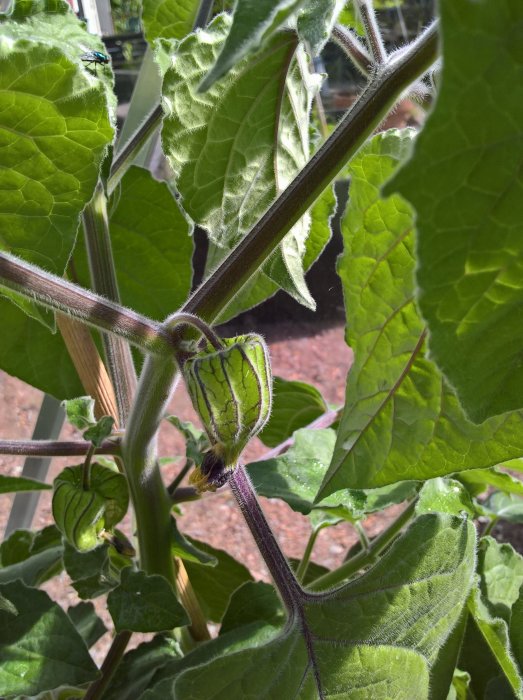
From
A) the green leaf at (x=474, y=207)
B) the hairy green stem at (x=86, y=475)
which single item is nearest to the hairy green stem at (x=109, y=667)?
the hairy green stem at (x=86, y=475)

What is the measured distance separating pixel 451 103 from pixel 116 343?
332 mm

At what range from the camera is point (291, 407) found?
0.72 meters

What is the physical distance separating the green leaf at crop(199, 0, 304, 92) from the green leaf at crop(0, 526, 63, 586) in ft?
1.41

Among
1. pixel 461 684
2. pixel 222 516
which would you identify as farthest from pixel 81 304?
pixel 222 516

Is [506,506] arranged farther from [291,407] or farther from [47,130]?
[47,130]

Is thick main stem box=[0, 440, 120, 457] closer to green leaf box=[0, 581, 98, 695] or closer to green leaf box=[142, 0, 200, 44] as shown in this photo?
green leaf box=[0, 581, 98, 695]

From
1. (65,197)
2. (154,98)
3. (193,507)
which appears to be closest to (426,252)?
(65,197)

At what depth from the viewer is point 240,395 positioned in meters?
0.32

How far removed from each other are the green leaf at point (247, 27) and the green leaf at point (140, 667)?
432 mm

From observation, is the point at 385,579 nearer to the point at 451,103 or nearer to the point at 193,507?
the point at 451,103

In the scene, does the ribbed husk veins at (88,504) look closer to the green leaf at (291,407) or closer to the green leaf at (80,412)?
the green leaf at (80,412)

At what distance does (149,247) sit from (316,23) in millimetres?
327

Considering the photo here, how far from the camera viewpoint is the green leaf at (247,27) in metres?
0.19

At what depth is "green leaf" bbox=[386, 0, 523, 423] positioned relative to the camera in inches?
6.9
